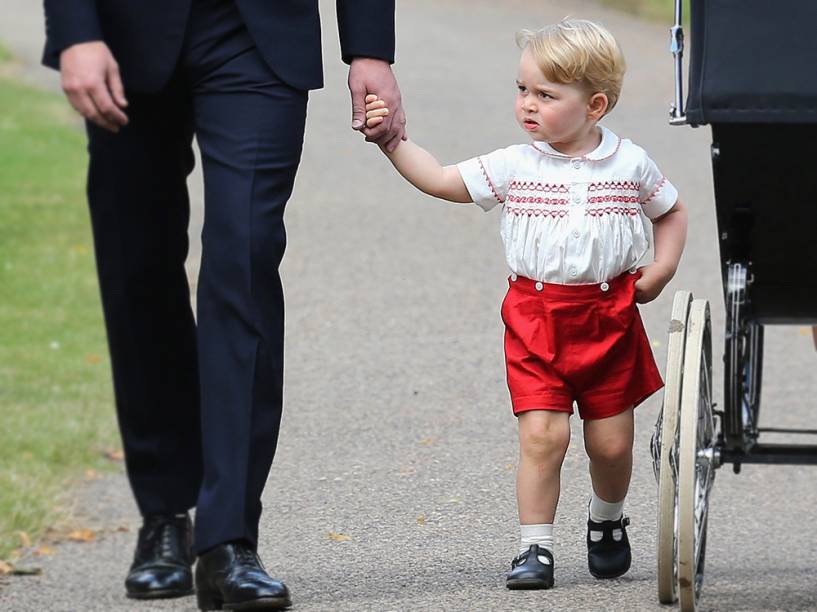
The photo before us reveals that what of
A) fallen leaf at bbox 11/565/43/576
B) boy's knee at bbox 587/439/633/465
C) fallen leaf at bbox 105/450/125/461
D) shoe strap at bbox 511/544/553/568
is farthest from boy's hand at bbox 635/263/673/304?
fallen leaf at bbox 105/450/125/461

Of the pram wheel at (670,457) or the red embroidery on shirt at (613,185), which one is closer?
the pram wheel at (670,457)

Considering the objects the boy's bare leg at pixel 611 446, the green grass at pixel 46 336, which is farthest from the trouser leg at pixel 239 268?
the green grass at pixel 46 336

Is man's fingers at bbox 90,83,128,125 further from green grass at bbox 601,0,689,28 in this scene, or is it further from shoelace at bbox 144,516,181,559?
green grass at bbox 601,0,689,28

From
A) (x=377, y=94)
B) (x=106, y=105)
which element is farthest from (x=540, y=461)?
(x=106, y=105)

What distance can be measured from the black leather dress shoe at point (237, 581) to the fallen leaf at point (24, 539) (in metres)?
1.94

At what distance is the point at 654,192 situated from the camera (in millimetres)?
4324

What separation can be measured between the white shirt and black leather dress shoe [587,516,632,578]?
2.06 feet

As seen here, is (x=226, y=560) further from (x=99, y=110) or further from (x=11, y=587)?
(x=11, y=587)

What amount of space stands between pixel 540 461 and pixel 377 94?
93 cm

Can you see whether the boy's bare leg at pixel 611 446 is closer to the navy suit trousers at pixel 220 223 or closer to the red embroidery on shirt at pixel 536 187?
the red embroidery on shirt at pixel 536 187

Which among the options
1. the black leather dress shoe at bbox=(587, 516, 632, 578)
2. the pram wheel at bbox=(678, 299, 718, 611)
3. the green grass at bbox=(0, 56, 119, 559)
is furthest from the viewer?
the green grass at bbox=(0, 56, 119, 559)

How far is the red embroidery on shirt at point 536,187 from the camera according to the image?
4.25 m

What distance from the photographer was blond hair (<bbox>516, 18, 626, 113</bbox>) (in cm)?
424

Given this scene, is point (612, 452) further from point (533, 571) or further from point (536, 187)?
point (536, 187)
